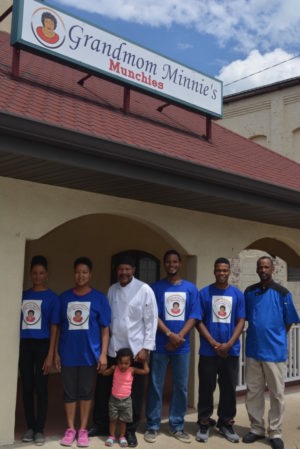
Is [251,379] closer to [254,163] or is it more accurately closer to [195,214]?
[195,214]

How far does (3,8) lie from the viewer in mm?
10984

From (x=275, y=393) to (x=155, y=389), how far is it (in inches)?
49.8

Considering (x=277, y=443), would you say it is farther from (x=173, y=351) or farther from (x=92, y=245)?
(x=92, y=245)

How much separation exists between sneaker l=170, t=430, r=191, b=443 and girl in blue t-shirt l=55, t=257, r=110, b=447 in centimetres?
97

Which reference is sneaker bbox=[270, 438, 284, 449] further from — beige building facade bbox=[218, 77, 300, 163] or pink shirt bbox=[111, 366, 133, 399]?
beige building facade bbox=[218, 77, 300, 163]

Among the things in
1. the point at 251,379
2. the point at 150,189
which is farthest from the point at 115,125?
the point at 251,379

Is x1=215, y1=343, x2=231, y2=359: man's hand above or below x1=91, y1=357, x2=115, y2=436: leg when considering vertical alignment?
above

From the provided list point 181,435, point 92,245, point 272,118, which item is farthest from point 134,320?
point 272,118

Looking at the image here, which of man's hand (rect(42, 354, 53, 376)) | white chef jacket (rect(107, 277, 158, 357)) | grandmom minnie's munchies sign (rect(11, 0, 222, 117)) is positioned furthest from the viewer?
grandmom minnie's munchies sign (rect(11, 0, 222, 117))

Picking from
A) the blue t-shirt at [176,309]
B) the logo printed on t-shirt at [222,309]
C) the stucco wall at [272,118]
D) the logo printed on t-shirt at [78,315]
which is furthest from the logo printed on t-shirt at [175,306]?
the stucco wall at [272,118]

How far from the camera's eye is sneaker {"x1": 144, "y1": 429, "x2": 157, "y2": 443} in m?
4.89

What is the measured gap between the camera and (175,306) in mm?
5055

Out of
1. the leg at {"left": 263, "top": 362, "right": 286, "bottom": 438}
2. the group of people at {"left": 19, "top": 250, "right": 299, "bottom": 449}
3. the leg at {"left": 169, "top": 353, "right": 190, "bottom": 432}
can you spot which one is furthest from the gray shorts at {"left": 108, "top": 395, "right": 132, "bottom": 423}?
the leg at {"left": 263, "top": 362, "right": 286, "bottom": 438}

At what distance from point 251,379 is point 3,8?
32.5ft
